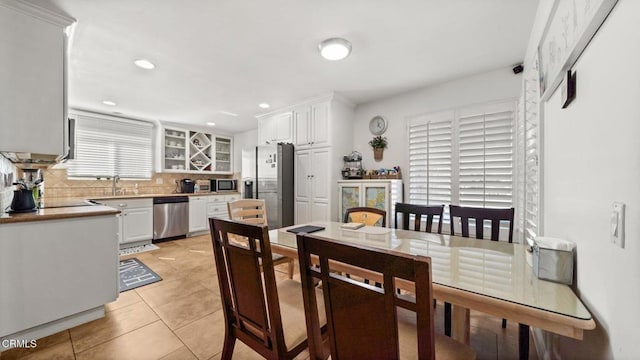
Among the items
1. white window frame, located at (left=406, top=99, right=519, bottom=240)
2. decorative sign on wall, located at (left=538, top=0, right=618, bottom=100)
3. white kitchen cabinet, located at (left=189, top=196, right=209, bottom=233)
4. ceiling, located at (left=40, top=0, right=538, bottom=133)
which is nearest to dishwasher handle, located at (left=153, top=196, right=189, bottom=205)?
white kitchen cabinet, located at (left=189, top=196, right=209, bottom=233)

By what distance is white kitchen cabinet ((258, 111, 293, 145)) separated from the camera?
4156mm

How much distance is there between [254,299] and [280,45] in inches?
84.2

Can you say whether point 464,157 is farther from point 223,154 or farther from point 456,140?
point 223,154

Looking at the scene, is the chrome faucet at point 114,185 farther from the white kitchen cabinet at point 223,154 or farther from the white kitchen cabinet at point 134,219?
the white kitchen cabinet at point 223,154

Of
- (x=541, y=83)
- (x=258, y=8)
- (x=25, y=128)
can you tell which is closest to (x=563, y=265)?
(x=541, y=83)

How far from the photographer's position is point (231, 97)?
3.70 meters

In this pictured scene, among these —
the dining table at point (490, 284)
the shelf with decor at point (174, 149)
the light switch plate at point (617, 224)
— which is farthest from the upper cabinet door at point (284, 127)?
the light switch plate at point (617, 224)

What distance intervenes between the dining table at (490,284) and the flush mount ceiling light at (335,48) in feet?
5.41

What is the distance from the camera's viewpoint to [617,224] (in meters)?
0.70

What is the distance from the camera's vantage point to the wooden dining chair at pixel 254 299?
1044 mm

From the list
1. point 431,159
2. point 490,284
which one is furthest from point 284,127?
point 490,284

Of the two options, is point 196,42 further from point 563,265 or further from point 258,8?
point 563,265

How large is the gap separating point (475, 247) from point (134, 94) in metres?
4.38

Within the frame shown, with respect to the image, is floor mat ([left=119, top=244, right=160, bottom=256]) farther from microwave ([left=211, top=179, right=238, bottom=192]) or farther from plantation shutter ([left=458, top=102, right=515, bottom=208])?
plantation shutter ([left=458, top=102, right=515, bottom=208])
